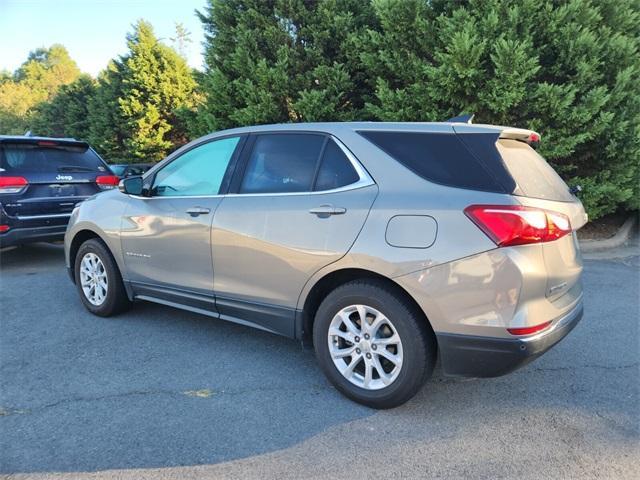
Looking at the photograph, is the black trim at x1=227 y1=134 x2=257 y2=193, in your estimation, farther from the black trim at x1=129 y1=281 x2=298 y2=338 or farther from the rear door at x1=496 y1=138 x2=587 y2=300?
the rear door at x1=496 y1=138 x2=587 y2=300

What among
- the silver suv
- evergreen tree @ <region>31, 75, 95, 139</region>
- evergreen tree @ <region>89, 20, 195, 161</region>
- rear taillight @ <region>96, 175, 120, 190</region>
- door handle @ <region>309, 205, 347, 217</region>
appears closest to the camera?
the silver suv

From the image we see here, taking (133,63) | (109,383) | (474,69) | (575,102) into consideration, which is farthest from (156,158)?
(109,383)

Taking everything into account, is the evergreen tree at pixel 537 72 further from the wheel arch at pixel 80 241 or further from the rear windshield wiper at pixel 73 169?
the wheel arch at pixel 80 241

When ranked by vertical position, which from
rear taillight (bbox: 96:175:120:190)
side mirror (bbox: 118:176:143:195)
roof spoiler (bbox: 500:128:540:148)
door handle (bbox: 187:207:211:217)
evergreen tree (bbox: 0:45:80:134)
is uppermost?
evergreen tree (bbox: 0:45:80:134)

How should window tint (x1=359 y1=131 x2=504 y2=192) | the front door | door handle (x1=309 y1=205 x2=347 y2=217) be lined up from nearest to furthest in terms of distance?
window tint (x1=359 y1=131 x2=504 y2=192), door handle (x1=309 y1=205 x2=347 y2=217), the front door

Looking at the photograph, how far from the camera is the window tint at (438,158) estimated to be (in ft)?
8.93

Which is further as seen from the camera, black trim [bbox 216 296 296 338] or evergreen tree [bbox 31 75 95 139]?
evergreen tree [bbox 31 75 95 139]

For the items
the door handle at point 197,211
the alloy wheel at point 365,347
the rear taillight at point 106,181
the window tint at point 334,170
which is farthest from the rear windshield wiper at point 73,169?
the alloy wheel at point 365,347

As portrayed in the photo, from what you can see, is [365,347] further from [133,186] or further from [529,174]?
[133,186]

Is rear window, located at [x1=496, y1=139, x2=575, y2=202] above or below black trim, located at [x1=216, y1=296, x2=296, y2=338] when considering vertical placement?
above

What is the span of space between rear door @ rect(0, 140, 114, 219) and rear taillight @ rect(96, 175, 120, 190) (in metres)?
0.02

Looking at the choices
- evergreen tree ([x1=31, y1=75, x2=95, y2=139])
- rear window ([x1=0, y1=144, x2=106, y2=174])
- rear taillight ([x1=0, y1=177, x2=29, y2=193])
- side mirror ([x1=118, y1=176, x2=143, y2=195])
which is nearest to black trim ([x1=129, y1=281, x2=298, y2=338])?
side mirror ([x1=118, y1=176, x2=143, y2=195])

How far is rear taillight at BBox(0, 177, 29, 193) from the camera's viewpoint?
19.7 feet

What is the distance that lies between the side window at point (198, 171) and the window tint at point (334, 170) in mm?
883
